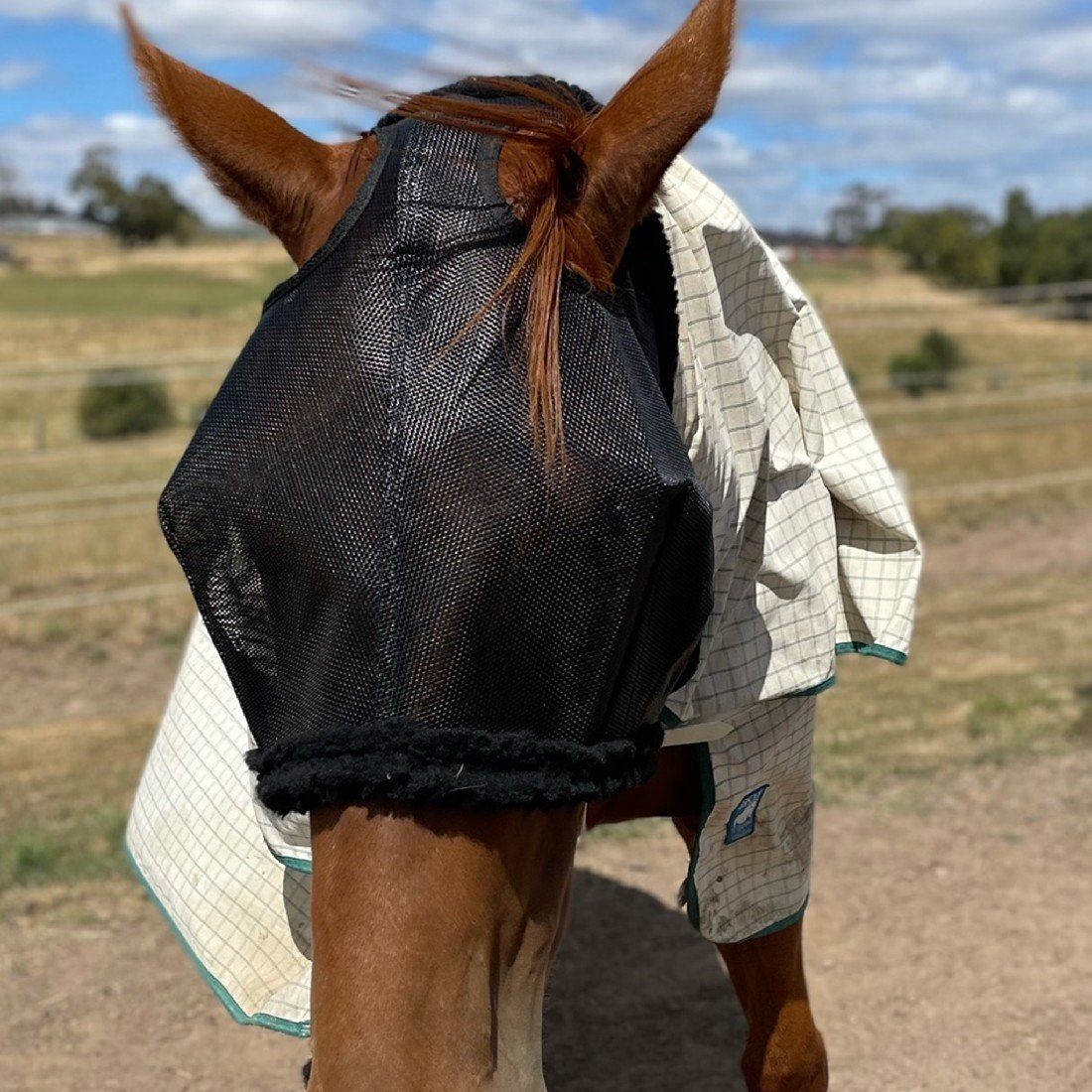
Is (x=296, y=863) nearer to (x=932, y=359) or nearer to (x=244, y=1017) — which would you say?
(x=244, y=1017)

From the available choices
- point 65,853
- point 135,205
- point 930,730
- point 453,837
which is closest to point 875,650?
point 453,837

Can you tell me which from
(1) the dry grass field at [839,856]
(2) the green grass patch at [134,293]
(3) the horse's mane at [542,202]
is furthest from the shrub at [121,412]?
(3) the horse's mane at [542,202]

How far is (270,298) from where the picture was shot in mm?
1647

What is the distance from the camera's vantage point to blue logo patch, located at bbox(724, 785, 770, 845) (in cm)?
224

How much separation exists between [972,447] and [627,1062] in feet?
34.6

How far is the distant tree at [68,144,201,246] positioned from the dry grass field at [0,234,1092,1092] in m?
55.6

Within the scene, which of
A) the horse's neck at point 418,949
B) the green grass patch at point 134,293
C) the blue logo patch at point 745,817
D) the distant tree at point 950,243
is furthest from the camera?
the distant tree at point 950,243

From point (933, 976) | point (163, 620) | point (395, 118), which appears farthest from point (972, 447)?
point (395, 118)

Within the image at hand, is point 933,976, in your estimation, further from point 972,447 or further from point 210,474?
point 972,447

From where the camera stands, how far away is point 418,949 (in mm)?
1254

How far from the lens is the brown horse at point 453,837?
1.25 metres

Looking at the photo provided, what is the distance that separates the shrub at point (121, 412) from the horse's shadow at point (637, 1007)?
14302 millimetres

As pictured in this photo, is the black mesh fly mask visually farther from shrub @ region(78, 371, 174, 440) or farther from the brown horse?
shrub @ region(78, 371, 174, 440)

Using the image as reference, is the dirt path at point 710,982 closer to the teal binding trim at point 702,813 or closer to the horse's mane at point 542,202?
the teal binding trim at point 702,813
